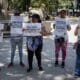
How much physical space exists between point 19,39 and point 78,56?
183cm

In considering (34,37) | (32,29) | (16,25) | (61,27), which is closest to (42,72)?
(34,37)

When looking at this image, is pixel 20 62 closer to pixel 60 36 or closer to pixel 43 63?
pixel 43 63

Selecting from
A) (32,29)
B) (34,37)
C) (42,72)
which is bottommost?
(42,72)

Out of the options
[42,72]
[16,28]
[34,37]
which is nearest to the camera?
[34,37]

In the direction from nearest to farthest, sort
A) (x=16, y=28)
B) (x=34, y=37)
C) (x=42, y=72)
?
1. (x=34, y=37)
2. (x=42, y=72)
3. (x=16, y=28)

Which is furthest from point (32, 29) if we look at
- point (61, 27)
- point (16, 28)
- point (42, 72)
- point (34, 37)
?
point (42, 72)

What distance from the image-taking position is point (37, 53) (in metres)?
8.86

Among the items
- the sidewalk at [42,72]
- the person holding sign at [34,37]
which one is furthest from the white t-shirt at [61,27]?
the sidewalk at [42,72]

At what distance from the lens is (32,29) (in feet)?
29.1

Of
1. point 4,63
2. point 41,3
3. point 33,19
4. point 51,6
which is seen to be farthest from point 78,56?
point 51,6

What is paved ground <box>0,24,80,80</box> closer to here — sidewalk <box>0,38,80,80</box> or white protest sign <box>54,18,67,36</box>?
sidewalk <box>0,38,80,80</box>

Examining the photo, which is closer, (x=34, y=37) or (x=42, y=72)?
(x=34, y=37)

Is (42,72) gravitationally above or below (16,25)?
below

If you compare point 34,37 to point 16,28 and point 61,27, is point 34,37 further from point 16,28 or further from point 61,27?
point 61,27
